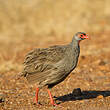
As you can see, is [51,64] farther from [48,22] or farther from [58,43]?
[48,22]

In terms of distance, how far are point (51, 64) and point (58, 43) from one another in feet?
34.1

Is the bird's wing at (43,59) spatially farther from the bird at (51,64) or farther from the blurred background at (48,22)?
the blurred background at (48,22)

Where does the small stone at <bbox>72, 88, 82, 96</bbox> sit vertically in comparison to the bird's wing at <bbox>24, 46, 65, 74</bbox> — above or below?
below

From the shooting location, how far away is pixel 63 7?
84.3ft

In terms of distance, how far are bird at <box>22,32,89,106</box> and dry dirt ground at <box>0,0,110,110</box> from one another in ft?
2.04

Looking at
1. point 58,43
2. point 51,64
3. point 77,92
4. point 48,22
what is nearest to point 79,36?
point 51,64

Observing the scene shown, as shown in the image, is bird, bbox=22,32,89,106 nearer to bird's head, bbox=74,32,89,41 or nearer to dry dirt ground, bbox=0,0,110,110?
bird's head, bbox=74,32,89,41

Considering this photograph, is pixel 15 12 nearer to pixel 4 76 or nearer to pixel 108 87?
pixel 4 76

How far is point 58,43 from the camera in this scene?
17047mm

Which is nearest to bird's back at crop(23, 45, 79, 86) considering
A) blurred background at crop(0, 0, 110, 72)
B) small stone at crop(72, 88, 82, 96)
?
small stone at crop(72, 88, 82, 96)

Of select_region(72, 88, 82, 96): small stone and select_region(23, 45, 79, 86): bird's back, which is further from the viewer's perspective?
select_region(72, 88, 82, 96): small stone

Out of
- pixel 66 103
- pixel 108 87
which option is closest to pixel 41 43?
pixel 108 87

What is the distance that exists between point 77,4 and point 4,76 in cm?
1661

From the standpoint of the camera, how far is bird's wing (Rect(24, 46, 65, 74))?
6703 millimetres
